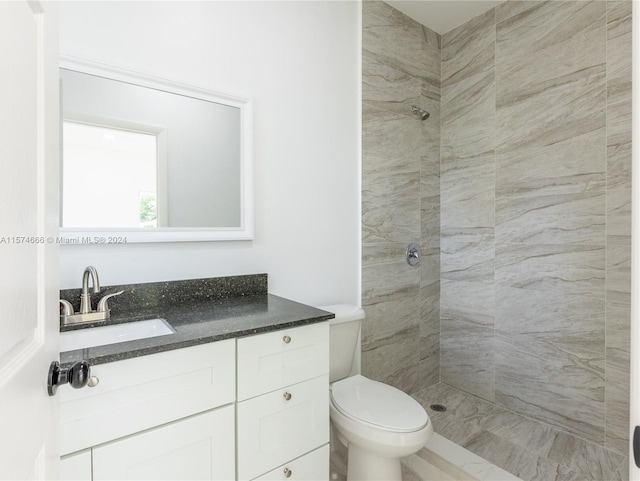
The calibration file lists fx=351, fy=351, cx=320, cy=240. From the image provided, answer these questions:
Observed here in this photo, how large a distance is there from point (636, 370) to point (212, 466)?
1.07 m

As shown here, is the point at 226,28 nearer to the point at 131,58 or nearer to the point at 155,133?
the point at 131,58

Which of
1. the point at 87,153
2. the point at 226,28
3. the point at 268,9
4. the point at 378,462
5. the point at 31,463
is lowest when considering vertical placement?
the point at 378,462

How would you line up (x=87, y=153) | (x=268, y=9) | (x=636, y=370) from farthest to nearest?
(x=268, y=9), (x=87, y=153), (x=636, y=370)

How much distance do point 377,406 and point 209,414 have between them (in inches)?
30.6

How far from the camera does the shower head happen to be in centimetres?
242

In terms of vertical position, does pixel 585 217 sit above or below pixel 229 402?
above

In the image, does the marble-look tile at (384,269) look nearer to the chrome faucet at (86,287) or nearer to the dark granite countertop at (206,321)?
the dark granite countertop at (206,321)

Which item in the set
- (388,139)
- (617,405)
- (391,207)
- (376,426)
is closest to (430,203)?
(391,207)

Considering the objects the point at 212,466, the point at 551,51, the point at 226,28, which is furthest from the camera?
the point at 551,51

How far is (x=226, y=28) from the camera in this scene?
5.44 ft

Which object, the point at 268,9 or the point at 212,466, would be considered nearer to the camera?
the point at 212,466

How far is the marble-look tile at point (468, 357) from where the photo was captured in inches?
95.3

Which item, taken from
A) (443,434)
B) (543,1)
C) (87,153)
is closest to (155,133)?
(87,153)

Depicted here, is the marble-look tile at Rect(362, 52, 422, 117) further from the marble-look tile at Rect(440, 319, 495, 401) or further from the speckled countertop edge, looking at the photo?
the marble-look tile at Rect(440, 319, 495, 401)
